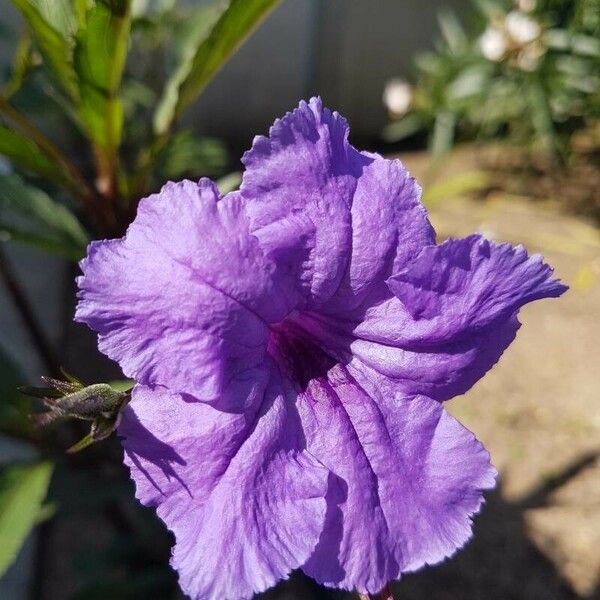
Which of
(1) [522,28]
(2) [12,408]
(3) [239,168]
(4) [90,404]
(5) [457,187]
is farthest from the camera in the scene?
(3) [239,168]

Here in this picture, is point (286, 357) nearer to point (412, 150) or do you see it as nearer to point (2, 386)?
point (2, 386)

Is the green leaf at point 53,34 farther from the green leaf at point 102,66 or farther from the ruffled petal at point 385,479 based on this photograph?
the ruffled petal at point 385,479

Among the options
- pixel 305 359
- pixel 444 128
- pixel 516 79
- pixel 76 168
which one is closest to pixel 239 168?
pixel 444 128

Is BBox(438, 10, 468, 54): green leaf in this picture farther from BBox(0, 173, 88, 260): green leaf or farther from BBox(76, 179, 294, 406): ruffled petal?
BBox(76, 179, 294, 406): ruffled petal

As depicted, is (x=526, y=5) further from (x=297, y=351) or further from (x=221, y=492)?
(x=221, y=492)

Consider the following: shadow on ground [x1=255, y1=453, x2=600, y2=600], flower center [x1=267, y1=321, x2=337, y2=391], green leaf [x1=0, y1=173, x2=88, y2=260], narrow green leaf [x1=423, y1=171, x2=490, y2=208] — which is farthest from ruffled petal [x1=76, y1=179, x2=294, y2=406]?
narrow green leaf [x1=423, y1=171, x2=490, y2=208]

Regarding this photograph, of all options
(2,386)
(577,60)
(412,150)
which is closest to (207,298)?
(2,386)

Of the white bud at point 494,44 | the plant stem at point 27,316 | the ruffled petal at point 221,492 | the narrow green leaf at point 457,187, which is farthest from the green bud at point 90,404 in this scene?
the white bud at point 494,44

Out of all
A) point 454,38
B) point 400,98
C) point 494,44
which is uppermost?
point 494,44
